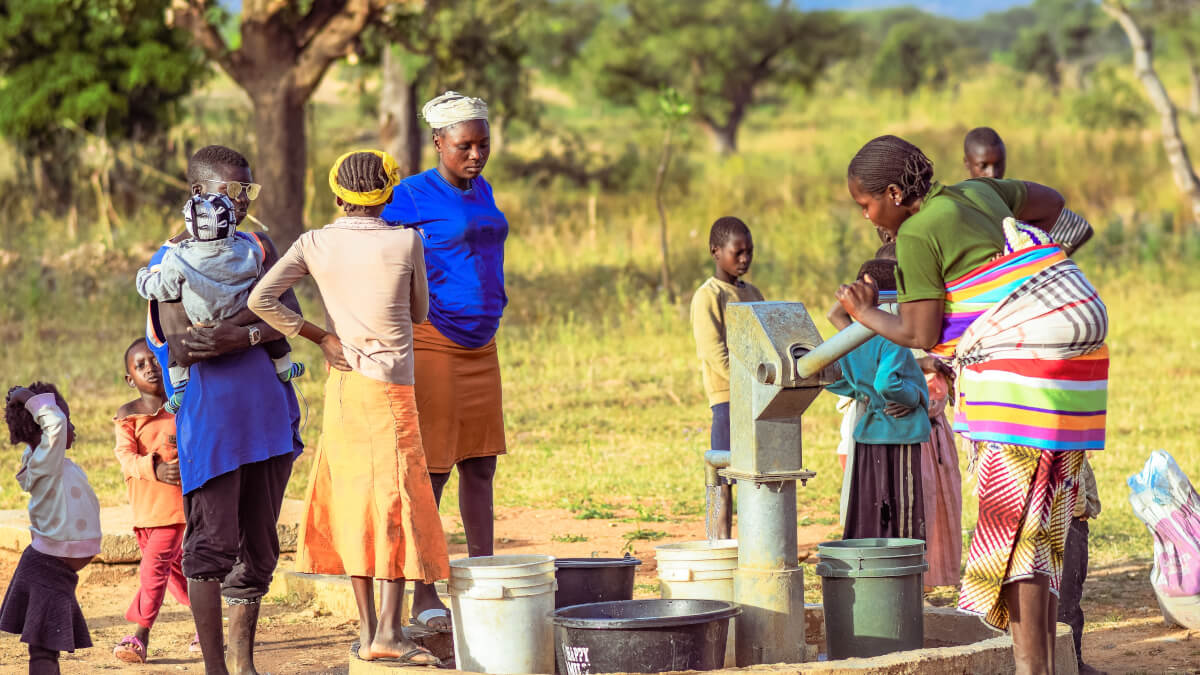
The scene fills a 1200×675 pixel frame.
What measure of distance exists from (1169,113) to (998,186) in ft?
42.6

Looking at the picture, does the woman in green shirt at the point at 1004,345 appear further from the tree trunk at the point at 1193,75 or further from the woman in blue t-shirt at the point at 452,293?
the tree trunk at the point at 1193,75

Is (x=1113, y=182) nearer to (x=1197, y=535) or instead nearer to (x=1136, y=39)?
(x=1136, y=39)

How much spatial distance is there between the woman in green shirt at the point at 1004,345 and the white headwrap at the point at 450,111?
4.52 feet

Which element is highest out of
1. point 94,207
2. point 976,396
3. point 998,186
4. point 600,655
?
point 94,207

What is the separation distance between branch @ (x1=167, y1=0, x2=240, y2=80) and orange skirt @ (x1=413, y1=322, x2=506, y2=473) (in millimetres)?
9541

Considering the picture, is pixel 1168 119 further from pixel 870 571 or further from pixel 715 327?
pixel 870 571

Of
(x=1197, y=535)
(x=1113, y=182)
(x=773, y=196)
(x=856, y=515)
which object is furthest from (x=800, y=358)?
(x=1113, y=182)

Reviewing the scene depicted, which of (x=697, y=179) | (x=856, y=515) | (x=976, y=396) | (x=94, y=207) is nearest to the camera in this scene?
(x=976, y=396)

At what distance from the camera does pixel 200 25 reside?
13500mm

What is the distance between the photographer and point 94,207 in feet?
58.5

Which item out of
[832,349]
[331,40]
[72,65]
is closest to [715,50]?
[72,65]

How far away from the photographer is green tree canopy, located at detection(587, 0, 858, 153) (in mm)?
35156

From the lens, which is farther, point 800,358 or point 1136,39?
point 1136,39

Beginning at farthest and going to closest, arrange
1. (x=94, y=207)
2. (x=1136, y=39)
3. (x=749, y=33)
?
(x=749, y=33) → (x=94, y=207) → (x=1136, y=39)
